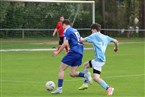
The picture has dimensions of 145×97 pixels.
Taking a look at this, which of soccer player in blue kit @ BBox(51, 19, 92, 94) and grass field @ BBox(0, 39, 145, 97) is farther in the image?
soccer player in blue kit @ BBox(51, 19, 92, 94)

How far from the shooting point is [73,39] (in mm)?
13617

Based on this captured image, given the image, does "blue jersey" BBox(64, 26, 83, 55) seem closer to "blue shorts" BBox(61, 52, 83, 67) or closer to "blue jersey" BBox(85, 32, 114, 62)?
"blue shorts" BBox(61, 52, 83, 67)

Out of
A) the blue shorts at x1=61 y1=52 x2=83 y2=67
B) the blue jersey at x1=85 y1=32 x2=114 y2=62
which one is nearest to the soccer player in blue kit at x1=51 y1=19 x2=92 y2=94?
the blue shorts at x1=61 y1=52 x2=83 y2=67

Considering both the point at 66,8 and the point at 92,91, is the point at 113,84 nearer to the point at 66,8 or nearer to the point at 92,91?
the point at 92,91

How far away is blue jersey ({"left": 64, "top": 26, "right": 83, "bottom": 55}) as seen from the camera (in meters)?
13.5

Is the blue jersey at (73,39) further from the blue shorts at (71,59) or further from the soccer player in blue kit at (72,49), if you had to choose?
the blue shorts at (71,59)

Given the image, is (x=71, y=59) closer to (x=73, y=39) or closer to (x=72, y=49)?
(x=72, y=49)

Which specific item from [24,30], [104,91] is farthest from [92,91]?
[24,30]

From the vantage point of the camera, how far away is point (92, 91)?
13.7 metres

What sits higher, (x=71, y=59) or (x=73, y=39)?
(x=73, y=39)

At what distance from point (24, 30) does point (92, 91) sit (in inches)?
1018

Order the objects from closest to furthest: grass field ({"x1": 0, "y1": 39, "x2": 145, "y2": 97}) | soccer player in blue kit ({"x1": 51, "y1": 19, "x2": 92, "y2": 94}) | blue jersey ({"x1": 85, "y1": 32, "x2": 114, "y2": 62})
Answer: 1. blue jersey ({"x1": 85, "y1": 32, "x2": 114, "y2": 62})
2. grass field ({"x1": 0, "y1": 39, "x2": 145, "y2": 97})
3. soccer player in blue kit ({"x1": 51, "y1": 19, "x2": 92, "y2": 94})

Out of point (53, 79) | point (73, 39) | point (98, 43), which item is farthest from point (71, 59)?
point (53, 79)

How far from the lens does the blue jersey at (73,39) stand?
533 inches
